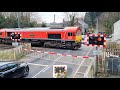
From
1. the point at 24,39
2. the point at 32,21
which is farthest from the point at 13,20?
the point at 24,39

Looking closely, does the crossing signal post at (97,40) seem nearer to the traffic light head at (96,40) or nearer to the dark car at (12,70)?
the traffic light head at (96,40)

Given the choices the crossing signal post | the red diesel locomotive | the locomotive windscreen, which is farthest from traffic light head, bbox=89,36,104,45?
the locomotive windscreen

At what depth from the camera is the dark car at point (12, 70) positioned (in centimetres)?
658

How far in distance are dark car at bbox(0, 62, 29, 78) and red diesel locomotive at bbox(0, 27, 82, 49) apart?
29.0ft

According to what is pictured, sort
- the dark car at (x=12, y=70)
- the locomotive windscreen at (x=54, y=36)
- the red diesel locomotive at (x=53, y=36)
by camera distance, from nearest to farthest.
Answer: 1. the dark car at (x=12, y=70)
2. the red diesel locomotive at (x=53, y=36)
3. the locomotive windscreen at (x=54, y=36)

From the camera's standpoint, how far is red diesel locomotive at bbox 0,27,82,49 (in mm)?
16734

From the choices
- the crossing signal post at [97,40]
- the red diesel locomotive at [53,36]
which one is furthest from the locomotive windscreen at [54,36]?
the crossing signal post at [97,40]

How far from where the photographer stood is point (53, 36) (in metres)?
17.5

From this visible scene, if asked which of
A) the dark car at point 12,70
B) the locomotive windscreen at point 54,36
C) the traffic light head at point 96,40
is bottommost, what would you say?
the dark car at point 12,70

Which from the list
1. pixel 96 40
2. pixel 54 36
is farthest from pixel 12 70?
pixel 54 36

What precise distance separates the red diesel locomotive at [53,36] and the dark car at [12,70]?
8827 millimetres

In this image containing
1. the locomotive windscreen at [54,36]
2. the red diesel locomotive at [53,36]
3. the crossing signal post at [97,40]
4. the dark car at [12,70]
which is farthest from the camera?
the locomotive windscreen at [54,36]

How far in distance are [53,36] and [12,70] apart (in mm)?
10837

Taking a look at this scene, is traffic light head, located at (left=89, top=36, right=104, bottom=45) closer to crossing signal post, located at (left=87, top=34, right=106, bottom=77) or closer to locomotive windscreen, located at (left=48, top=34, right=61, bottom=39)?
crossing signal post, located at (left=87, top=34, right=106, bottom=77)
